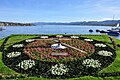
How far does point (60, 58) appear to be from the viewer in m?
21.2

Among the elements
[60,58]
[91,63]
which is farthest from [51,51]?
[91,63]

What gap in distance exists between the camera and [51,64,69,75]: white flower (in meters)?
18.6

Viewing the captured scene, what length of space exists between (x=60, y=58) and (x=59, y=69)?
225cm

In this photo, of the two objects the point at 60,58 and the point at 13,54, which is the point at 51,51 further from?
the point at 13,54

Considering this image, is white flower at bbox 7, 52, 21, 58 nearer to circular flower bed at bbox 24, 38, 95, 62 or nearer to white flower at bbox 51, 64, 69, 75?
circular flower bed at bbox 24, 38, 95, 62

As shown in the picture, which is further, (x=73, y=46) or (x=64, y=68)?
(x=73, y=46)

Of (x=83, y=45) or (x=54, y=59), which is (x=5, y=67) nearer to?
(x=54, y=59)

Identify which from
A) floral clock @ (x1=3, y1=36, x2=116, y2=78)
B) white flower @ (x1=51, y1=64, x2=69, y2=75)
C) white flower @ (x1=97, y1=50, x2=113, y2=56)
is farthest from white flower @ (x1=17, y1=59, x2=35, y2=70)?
white flower @ (x1=97, y1=50, x2=113, y2=56)

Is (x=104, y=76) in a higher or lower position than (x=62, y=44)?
lower

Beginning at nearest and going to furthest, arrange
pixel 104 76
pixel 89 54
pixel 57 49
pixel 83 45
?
1. pixel 104 76
2. pixel 89 54
3. pixel 57 49
4. pixel 83 45

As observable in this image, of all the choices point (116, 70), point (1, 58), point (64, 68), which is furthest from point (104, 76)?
point (1, 58)

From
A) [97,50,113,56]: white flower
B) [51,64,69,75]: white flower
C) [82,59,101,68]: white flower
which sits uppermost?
[97,50,113,56]: white flower

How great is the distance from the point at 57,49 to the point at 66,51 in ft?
3.95

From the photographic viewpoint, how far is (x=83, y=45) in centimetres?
2516
